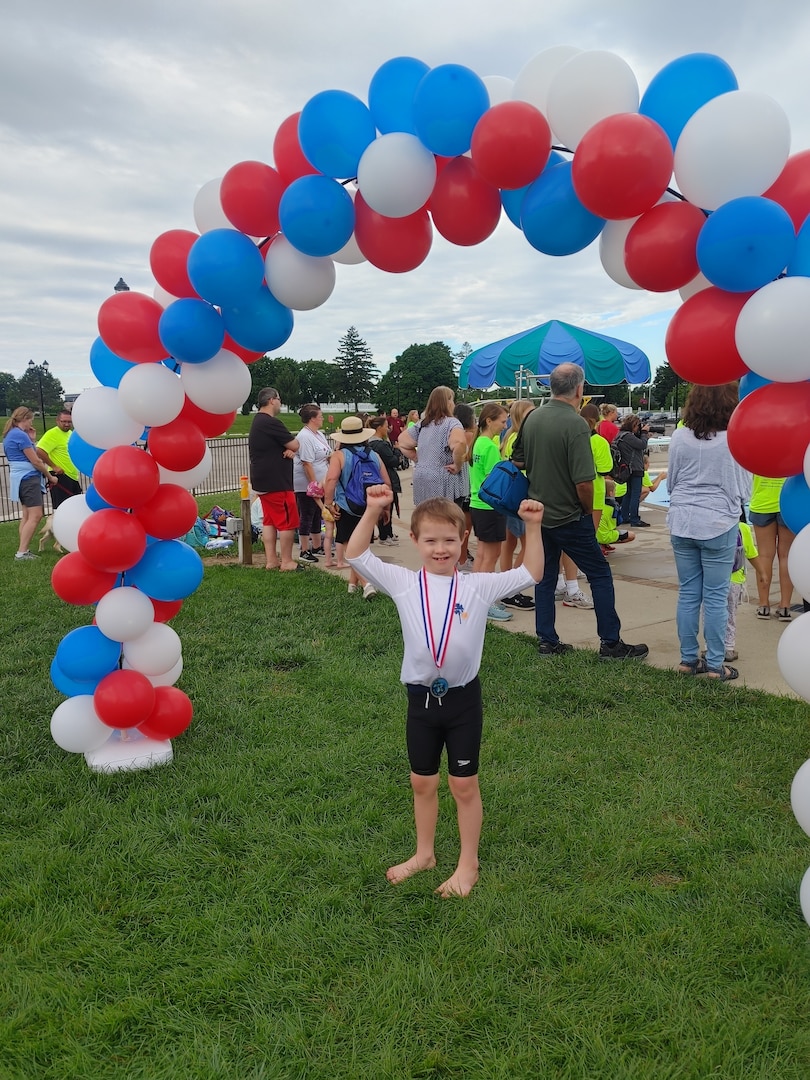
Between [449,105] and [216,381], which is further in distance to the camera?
[216,381]

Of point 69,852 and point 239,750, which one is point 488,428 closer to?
point 239,750

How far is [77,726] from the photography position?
4.04 metres

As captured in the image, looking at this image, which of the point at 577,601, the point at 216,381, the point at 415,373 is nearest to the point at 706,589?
the point at 577,601

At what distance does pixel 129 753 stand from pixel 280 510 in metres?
4.63

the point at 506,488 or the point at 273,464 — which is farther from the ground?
the point at 273,464

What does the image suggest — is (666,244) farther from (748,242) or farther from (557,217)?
(557,217)

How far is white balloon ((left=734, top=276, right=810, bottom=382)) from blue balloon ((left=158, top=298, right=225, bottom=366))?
225cm

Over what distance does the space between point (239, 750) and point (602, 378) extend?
12.0m

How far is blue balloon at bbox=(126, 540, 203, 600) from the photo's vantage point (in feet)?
13.5

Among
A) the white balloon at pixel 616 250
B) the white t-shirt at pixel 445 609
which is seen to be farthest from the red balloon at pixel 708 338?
the white t-shirt at pixel 445 609

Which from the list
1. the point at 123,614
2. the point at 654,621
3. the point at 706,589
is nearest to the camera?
the point at 123,614

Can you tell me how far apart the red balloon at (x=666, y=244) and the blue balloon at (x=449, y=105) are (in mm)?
801

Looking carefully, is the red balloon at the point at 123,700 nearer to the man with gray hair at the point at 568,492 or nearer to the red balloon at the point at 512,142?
the man with gray hair at the point at 568,492

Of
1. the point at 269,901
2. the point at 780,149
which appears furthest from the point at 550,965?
the point at 780,149
